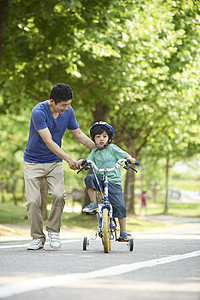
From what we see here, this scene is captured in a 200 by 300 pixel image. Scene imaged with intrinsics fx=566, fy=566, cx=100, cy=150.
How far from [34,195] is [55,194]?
270mm

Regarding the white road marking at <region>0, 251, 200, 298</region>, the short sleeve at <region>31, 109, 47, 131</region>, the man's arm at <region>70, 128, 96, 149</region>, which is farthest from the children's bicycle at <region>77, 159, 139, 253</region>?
the white road marking at <region>0, 251, 200, 298</region>

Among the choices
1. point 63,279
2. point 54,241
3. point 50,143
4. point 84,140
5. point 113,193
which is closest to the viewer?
point 63,279

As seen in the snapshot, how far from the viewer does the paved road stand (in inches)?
150

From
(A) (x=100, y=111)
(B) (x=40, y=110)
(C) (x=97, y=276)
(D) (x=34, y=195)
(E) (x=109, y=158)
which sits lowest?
(C) (x=97, y=276)

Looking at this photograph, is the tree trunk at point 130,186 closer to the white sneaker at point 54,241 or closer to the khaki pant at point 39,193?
the khaki pant at point 39,193

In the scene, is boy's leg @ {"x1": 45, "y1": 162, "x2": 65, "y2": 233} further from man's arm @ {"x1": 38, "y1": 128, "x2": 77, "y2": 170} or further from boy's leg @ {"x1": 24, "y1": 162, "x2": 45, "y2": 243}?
man's arm @ {"x1": 38, "y1": 128, "x2": 77, "y2": 170}

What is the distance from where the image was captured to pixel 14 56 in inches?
622

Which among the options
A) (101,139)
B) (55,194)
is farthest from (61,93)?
(55,194)

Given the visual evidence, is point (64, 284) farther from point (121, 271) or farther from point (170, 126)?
point (170, 126)

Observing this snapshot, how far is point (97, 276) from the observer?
15.2 feet

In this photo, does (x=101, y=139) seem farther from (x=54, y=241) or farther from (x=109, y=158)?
(x=54, y=241)

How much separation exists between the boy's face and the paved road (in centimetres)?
143

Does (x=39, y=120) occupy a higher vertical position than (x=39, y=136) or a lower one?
higher

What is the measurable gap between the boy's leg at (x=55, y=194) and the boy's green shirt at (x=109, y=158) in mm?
516
